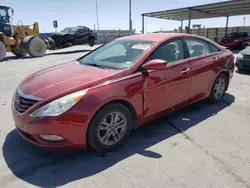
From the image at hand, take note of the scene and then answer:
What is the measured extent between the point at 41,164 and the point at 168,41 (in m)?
2.59

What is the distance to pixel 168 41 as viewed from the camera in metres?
3.52

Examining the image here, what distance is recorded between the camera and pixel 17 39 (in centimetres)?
1359

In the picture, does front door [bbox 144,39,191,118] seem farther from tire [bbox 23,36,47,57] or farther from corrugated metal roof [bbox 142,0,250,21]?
corrugated metal roof [bbox 142,0,250,21]

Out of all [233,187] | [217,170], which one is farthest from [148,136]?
[233,187]

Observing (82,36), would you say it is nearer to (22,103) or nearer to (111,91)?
(22,103)

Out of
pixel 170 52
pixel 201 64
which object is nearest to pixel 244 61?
pixel 201 64

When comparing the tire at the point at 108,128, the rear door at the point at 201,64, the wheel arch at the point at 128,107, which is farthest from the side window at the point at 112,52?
the rear door at the point at 201,64

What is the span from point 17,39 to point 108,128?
1323 cm

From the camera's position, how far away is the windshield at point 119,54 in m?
3.15

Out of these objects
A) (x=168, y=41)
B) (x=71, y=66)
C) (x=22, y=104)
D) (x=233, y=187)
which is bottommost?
(x=233, y=187)

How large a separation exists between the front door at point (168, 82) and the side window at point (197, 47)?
0.23 metres

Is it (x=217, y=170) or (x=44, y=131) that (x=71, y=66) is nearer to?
(x=44, y=131)

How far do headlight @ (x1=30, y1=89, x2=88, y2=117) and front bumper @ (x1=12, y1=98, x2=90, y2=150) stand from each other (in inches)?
1.8

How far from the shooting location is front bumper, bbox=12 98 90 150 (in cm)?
239
